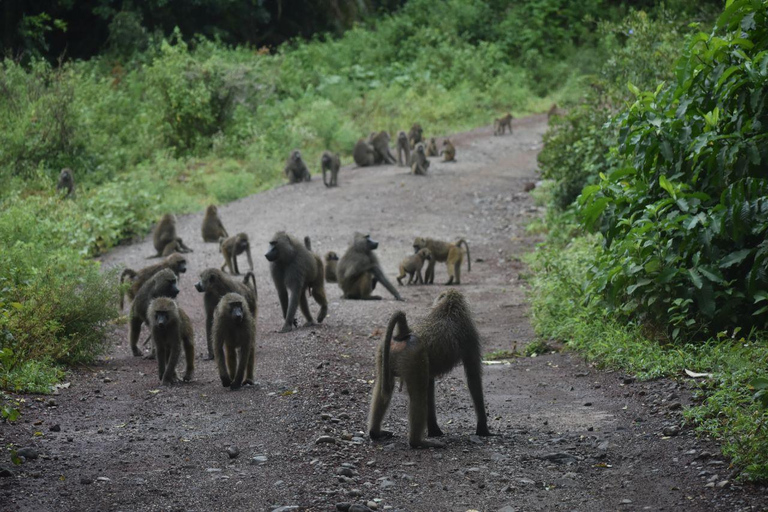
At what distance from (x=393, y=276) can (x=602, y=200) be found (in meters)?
5.42

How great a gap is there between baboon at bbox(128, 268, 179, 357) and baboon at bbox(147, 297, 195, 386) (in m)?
0.66

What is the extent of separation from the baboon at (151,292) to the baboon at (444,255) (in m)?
4.91

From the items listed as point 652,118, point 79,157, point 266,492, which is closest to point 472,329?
point 266,492

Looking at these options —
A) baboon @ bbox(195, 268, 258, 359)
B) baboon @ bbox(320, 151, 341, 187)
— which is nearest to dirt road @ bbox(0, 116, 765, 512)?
baboon @ bbox(195, 268, 258, 359)

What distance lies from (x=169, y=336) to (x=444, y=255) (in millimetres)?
6021

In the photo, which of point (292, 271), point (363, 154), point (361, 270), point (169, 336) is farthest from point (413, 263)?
point (363, 154)

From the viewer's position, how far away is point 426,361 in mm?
6082

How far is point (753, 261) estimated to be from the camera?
773cm

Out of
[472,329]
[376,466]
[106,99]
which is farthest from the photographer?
[106,99]

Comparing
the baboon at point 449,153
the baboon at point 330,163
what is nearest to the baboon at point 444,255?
the baboon at point 330,163

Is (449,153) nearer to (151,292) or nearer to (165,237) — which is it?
(165,237)

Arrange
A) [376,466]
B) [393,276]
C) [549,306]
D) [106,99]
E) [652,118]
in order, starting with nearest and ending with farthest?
1. [376,466]
2. [652,118]
3. [549,306]
4. [393,276]
5. [106,99]

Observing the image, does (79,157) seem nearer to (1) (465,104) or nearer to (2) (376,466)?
(1) (465,104)

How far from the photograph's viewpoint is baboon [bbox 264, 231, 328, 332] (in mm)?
10320
